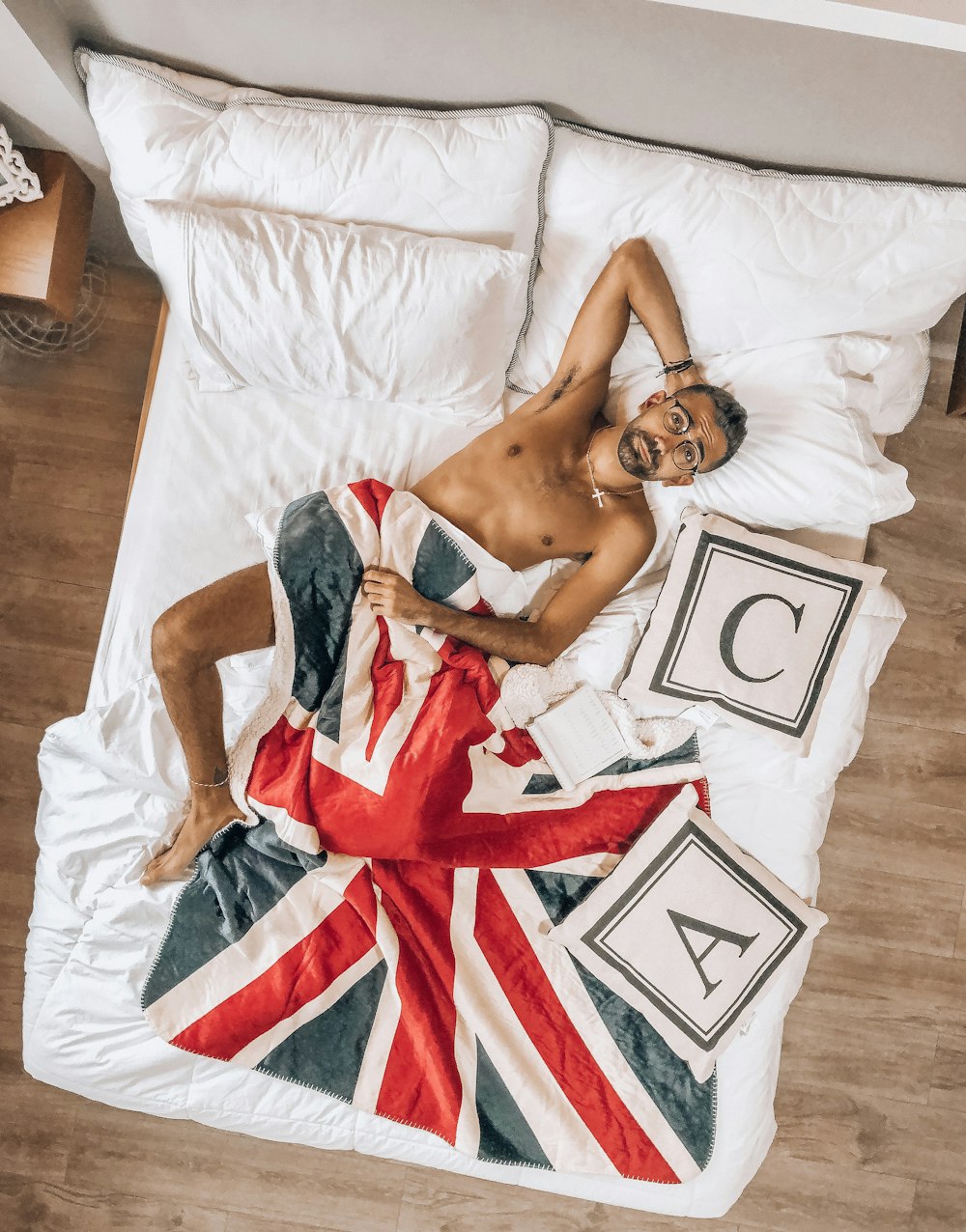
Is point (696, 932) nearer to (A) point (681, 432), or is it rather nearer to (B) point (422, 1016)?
(B) point (422, 1016)

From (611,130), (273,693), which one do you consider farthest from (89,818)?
(611,130)

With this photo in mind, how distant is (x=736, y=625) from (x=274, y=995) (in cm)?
109

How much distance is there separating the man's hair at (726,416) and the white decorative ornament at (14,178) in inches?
49.9

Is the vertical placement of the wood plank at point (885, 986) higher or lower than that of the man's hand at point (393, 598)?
lower

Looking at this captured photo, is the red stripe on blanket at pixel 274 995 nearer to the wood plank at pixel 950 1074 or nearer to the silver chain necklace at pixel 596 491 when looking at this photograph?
the silver chain necklace at pixel 596 491

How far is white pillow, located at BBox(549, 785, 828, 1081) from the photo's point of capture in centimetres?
144

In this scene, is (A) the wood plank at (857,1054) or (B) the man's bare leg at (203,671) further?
(A) the wood plank at (857,1054)

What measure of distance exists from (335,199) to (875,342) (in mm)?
1037

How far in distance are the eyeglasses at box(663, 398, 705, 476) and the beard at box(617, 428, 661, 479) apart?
0.12 feet

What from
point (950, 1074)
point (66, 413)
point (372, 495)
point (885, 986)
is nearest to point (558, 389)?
point (372, 495)

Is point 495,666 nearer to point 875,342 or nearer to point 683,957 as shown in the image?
point 683,957

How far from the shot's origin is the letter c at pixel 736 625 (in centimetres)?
149

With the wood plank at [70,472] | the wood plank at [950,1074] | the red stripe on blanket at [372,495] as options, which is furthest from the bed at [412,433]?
the wood plank at [950,1074]

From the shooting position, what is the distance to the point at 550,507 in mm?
1529
